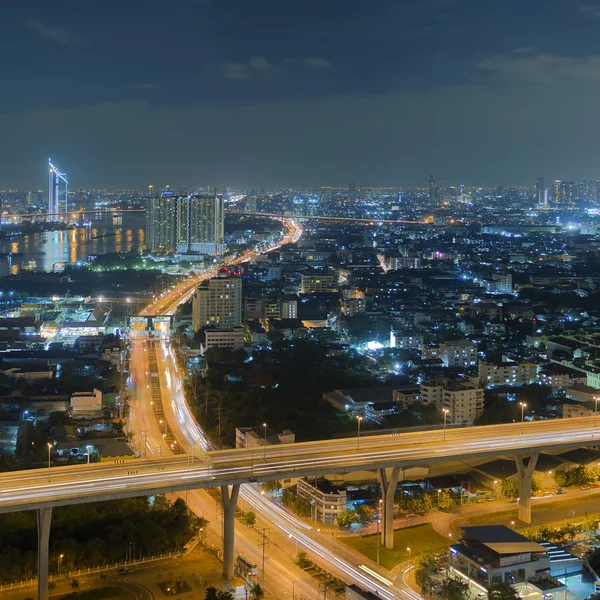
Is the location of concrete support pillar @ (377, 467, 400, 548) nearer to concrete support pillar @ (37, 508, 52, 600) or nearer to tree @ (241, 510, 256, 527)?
tree @ (241, 510, 256, 527)

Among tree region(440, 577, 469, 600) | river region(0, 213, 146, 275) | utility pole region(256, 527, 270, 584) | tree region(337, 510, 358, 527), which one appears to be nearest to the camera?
tree region(440, 577, 469, 600)

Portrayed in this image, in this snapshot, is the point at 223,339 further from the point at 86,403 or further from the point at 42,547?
the point at 42,547

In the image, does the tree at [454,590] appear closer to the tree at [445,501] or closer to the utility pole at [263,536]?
the utility pole at [263,536]

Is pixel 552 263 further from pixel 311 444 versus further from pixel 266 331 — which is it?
pixel 311 444

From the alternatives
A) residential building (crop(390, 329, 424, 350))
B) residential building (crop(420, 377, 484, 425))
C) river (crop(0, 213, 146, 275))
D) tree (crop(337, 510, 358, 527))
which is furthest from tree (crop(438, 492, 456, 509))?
river (crop(0, 213, 146, 275))

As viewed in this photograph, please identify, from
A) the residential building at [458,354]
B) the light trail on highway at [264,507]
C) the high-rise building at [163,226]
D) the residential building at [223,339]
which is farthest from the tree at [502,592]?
the high-rise building at [163,226]

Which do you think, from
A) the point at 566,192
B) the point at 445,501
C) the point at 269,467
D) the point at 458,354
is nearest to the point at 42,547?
the point at 269,467

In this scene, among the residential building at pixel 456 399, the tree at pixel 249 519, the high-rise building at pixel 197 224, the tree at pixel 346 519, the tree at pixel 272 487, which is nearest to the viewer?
the tree at pixel 249 519
